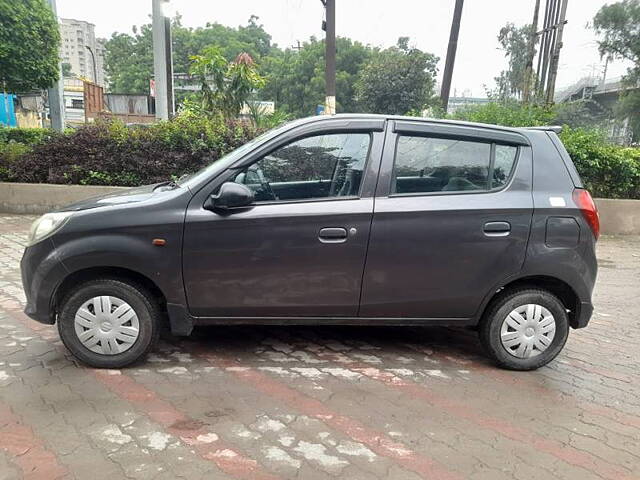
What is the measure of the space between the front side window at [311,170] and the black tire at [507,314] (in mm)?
1331

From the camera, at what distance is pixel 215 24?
222 ft

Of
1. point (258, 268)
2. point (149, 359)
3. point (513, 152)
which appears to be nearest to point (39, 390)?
point (149, 359)

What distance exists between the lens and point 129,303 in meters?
3.41

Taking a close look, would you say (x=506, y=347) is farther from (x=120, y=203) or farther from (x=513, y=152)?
(x=120, y=203)

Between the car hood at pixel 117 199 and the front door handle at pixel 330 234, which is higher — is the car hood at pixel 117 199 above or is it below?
above

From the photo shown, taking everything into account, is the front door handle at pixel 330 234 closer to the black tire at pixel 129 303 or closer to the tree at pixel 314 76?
the black tire at pixel 129 303

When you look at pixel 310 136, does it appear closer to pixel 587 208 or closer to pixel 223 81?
pixel 587 208

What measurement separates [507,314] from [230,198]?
2.11 m

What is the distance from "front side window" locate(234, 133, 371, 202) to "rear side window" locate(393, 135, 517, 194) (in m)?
0.30

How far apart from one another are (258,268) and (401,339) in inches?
60.3

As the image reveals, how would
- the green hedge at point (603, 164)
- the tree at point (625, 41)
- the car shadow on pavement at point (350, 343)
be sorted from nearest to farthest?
the car shadow on pavement at point (350, 343)
the green hedge at point (603, 164)
the tree at point (625, 41)

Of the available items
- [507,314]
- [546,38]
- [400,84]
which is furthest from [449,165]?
[400,84]

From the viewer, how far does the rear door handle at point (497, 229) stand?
349 centimetres

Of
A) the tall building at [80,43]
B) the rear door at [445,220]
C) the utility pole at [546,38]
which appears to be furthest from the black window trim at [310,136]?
the tall building at [80,43]
